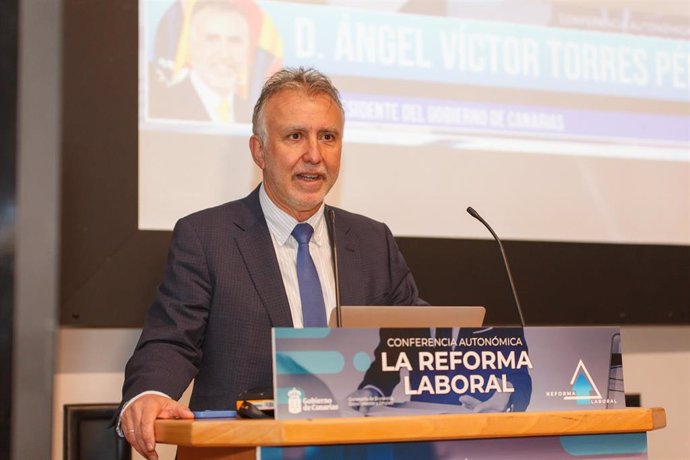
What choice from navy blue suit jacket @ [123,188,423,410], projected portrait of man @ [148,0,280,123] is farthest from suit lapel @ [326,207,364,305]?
projected portrait of man @ [148,0,280,123]

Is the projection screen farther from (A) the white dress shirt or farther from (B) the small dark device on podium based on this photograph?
(B) the small dark device on podium

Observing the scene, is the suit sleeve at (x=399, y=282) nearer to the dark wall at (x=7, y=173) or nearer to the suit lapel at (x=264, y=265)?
the suit lapel at (x=264, y=265)

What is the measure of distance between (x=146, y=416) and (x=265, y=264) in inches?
28.9

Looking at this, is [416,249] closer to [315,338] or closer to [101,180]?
[101,180]

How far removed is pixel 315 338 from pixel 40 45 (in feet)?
5.86

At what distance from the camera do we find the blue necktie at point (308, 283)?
2492mm

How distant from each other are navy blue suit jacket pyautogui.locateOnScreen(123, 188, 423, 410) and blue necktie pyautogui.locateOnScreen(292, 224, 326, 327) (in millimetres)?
70

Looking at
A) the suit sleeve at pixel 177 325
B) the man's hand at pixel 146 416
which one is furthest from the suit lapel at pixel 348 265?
the man's hand at pixel 146 416

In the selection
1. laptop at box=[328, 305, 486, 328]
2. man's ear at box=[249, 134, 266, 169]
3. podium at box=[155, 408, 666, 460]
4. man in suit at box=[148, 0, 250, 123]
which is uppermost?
man in suit at box=[148, 0, 250, 123]

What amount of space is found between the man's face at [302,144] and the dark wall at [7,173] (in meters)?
0.85

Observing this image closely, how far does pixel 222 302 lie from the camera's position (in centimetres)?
242

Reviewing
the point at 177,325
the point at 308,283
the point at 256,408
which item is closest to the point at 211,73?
the point at 308,283

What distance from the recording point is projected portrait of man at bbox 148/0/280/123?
3029 mm

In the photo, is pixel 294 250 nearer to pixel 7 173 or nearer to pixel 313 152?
pixel 313 152
